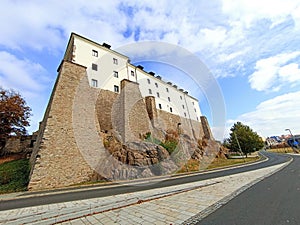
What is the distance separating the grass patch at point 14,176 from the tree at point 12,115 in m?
4.92

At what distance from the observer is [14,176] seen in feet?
42.5

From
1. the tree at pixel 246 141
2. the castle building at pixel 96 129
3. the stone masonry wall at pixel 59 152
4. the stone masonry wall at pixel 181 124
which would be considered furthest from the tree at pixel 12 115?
the tree at pixel 246 141

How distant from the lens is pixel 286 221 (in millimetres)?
3430

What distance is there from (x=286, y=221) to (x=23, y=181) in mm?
15345

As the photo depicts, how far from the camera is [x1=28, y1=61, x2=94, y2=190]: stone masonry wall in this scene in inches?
476

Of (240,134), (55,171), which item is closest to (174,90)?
(240,134)

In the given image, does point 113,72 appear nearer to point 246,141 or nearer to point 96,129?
point 96,129

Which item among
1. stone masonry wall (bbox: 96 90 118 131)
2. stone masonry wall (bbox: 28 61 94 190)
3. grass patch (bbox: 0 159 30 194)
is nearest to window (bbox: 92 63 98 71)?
stone masonry wall (bbox: 96 90 118 131)

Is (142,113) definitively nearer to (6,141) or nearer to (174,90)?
(6,141)

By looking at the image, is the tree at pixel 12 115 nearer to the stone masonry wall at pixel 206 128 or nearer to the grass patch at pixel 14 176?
the grass patch at pixel 14 176

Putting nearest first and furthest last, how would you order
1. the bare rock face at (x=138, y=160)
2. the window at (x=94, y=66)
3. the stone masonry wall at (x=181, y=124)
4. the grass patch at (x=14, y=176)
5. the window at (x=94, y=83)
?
the grass patch at (x=14, y=176) → the bare rock face at (x=138, y=160) → the window at (x=94, y=83) → the window at (x=94, y=66) → the stone masonry wall at (x=181, y=124)

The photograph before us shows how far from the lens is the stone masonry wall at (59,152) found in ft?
39.7

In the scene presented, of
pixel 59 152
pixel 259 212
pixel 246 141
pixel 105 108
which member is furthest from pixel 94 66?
pixel 246 141

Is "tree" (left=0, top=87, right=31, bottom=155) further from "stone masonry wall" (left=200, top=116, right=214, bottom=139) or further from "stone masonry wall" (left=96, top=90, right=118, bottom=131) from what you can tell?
"stone masonry wall" (left=200, top=116, right=214, bottom=139)
